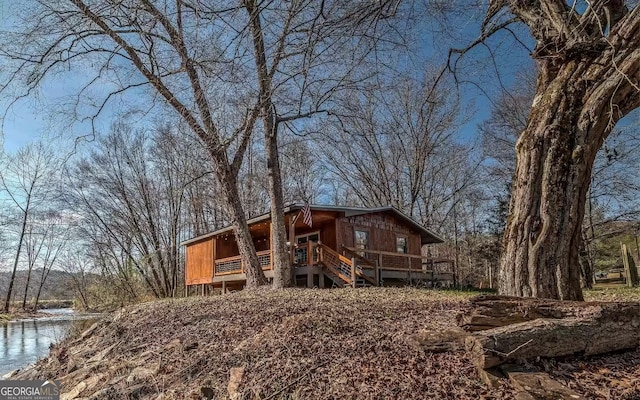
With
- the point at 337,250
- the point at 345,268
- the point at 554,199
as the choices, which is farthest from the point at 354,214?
the point at 554,199

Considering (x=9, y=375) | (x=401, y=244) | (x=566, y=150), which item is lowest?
(x=9, y=375)

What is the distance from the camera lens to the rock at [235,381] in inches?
142

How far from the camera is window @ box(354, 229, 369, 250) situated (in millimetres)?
16208

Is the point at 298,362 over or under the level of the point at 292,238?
under

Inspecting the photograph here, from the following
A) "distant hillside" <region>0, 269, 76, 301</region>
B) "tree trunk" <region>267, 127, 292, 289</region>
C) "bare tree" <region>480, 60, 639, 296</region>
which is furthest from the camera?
"distant hillside" <region>0, 269, 76, 301</region>

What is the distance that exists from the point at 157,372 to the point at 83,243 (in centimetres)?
2494

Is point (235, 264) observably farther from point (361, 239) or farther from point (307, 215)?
point (307, 215)

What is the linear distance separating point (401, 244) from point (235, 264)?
24.9 ft

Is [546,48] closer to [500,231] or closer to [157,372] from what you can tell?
[157,372]

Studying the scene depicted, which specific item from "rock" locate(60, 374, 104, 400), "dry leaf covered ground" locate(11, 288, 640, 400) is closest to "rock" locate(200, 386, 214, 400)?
"dry leaf covered ground" locate(11, 288, 640, 400)

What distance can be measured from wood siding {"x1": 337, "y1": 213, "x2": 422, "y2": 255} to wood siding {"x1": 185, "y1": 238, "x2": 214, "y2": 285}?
24.1 feet

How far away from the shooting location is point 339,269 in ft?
45.2

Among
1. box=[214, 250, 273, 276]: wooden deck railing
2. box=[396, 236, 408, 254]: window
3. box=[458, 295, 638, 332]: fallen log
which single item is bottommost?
box=[458, 295, 638, 332]: fallen log

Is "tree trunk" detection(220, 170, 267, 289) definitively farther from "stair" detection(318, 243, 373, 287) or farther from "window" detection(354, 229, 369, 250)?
"window" detection(354, 229, 369, 250)
